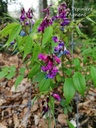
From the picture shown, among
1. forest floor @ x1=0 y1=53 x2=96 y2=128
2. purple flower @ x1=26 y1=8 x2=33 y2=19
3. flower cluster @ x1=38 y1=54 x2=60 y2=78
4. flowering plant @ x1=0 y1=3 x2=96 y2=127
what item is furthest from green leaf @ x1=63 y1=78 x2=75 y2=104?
forest floor @ x1=0 y1=53 x2=96 y2=128

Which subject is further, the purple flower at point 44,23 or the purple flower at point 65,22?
the purple flower at point 65,22

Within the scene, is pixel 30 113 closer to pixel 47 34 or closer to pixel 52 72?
pixel 52 72

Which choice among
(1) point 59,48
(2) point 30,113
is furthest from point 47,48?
(2) point 30,113

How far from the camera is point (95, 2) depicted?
15.4 feet

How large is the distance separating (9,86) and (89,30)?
118 inches

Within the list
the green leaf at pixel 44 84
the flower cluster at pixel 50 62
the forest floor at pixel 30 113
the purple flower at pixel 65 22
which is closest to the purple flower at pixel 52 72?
the flower cluster at pixel 50 62

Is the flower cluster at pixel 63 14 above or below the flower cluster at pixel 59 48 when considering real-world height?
above

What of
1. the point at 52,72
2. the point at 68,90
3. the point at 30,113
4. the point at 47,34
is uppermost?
the point at 47,34

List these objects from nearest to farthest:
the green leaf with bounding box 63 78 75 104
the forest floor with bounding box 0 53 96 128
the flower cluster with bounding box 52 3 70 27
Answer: the green leaf with bounding box 63 78 75 104 → the flower cluster with bounding box 52 3 70 27 → the forest floor with bounding box 0 53 96 128

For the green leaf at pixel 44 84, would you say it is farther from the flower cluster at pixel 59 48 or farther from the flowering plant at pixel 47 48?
the flower cluster at pixel 59 48

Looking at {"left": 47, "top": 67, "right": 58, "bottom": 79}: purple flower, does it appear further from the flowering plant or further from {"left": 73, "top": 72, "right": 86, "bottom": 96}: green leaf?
{"left": 73, "top": 72, "right": 86, "bottom": 96}: green leaf

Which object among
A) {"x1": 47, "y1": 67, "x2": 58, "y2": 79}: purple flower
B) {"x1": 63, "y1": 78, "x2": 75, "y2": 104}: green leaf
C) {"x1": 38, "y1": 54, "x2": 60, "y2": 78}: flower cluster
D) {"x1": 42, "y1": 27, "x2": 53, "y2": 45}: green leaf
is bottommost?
{"x1": 63, "y1": 78, "x2": 75, "y2": 104}: green leaf

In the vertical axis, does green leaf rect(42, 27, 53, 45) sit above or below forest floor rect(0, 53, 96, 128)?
above

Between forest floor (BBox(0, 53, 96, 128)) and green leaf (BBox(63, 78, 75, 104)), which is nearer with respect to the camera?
green leaf (BBox(63, 78, 75, 104))
